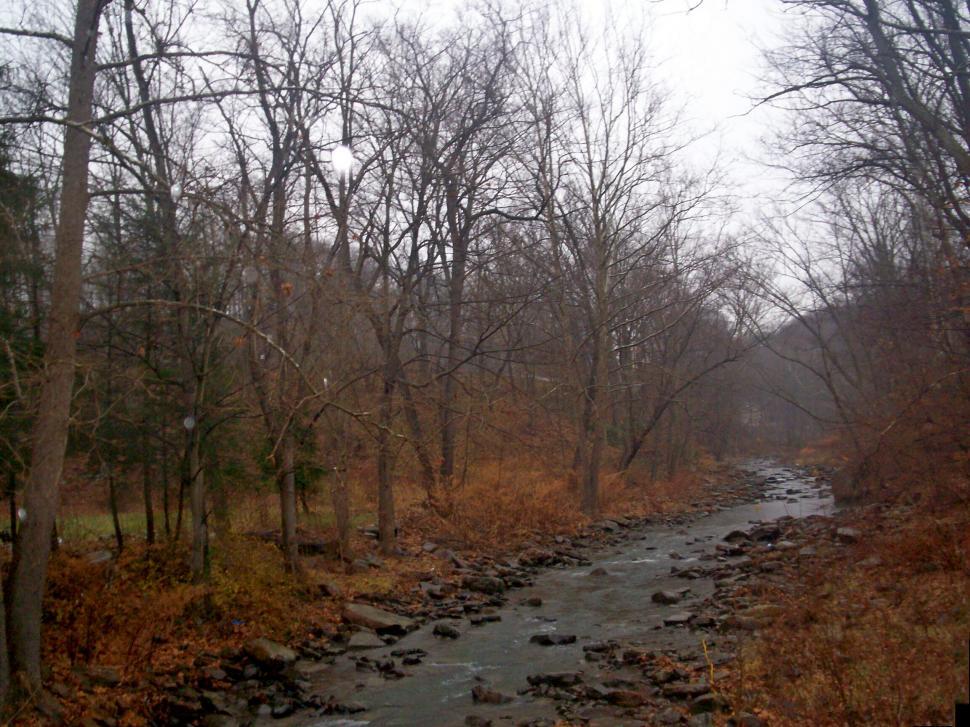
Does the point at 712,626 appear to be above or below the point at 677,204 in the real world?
below

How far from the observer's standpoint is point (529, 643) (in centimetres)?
1305

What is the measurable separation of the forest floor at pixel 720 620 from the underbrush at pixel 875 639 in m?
0.02

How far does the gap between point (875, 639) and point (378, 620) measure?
779 centimetres

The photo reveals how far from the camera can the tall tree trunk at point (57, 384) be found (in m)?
8.82

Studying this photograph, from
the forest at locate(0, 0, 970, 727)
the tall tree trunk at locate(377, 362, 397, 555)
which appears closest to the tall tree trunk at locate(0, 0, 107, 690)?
the forest at locate(0, 0, 970, 727)

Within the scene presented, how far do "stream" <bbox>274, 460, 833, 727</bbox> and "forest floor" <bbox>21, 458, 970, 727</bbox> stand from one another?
867mm

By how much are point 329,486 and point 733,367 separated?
121 ft

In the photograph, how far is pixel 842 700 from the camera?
22.2ft

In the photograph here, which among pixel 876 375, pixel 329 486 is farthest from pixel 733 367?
pixel 329 486

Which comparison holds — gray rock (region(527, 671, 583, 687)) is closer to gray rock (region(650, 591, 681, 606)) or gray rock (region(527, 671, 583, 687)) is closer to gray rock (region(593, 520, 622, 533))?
gray rock (region(650, 591, 681, 606))

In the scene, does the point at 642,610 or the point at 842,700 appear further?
the point at 642,610

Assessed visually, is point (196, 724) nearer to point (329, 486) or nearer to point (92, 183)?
point (92, 183)

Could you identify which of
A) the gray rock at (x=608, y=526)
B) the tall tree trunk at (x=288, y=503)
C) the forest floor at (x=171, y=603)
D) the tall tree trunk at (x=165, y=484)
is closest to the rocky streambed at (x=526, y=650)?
the forest floor at (x=171, y=603)

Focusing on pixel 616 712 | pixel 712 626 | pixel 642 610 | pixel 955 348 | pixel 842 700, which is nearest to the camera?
pixel 842 700
